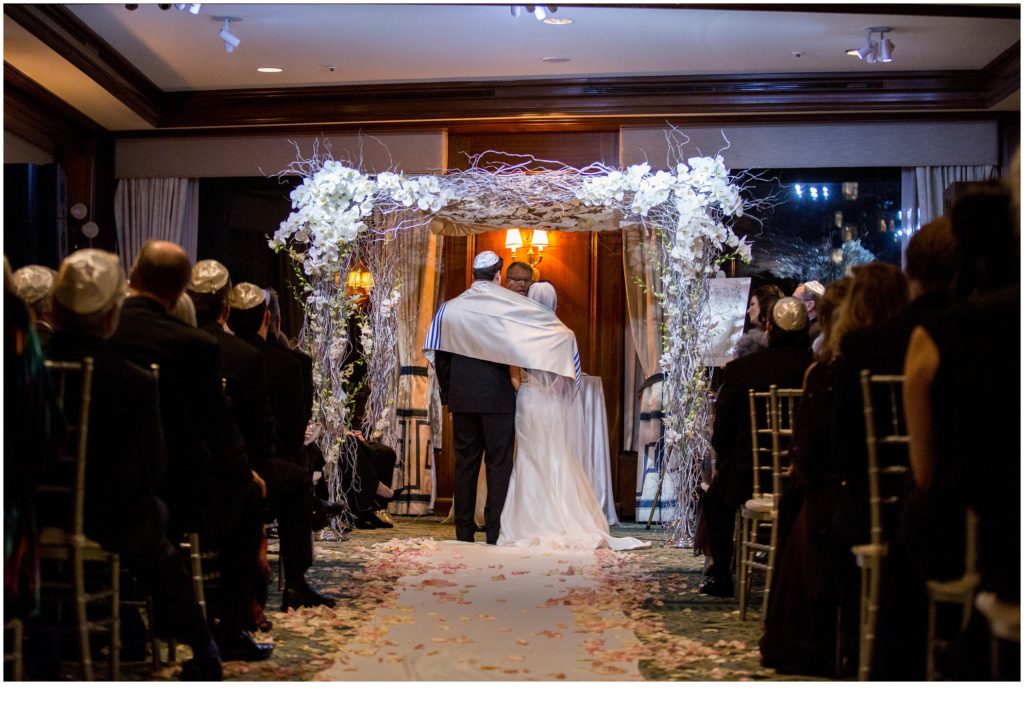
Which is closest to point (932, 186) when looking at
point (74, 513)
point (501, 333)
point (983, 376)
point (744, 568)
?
point (501, 333)

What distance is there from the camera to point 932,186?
9.38 meters

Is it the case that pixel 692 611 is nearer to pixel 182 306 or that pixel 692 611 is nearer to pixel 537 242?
pixel 182 306

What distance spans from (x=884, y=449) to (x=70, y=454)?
7.59ft

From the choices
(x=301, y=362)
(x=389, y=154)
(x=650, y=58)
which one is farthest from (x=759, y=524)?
(x=389, y=154)

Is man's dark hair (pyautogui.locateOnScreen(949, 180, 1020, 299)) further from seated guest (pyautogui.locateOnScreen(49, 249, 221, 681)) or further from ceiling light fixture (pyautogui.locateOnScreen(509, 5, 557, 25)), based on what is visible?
ceiling light fixture (pyautogui.locateOnScreen(509, 5, 557, 25))

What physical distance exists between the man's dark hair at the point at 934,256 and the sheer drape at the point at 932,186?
6.25 meters

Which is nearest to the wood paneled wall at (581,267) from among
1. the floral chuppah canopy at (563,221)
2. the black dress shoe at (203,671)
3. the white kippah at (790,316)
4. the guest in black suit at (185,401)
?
the floral chuppah canopy at (563,221)

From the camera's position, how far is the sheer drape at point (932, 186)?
934cm

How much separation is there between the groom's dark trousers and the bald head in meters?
3.92

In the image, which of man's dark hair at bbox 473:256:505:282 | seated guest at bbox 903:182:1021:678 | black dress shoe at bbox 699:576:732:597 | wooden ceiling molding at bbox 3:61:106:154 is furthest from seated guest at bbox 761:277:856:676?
wooden ceiling molding at bbox 3:61:106:154

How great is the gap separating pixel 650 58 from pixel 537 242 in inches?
65.1

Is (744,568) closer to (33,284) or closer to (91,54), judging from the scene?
(33,284)

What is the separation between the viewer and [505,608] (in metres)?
5.29

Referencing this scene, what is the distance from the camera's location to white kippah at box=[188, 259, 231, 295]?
14.6ft
